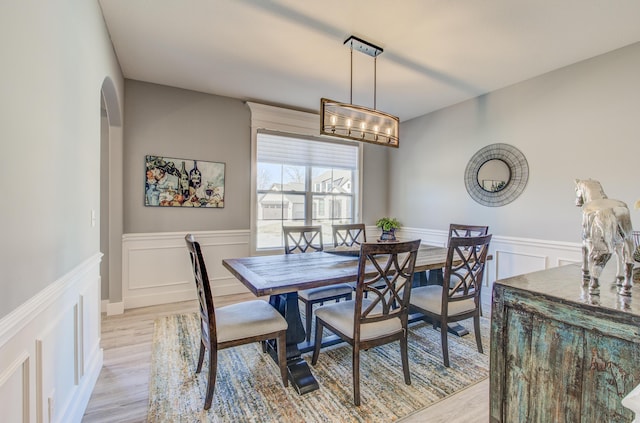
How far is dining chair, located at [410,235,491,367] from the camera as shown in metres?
2.29

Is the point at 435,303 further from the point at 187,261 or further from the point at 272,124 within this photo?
the point at 272,124

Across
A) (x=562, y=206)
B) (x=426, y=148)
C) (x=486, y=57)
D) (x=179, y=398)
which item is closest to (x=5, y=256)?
(x=179, y=398)

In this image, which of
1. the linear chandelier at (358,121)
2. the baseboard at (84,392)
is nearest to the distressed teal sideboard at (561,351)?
the linear chandelier at (358,121)

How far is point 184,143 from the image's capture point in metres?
3.78

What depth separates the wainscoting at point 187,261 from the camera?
341cm

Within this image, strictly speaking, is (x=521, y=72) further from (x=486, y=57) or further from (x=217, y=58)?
(x=217, y=58)

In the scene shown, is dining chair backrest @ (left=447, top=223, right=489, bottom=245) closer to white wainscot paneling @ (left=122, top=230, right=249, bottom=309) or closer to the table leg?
the table leg

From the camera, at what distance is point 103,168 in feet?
11.0

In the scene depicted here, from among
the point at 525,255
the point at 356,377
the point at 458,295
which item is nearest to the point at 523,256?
Result: the point at 525,255

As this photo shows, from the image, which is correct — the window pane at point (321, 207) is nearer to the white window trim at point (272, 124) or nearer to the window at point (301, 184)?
the window at point (301, 184)

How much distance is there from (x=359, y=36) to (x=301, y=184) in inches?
97.0

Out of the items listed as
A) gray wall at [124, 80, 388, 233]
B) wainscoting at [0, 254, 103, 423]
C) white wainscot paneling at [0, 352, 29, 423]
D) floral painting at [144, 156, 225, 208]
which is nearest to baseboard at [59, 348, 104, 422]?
wainscoting at [0, 254, 103, 423]

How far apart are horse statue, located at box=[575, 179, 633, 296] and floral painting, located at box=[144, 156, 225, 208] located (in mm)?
3754

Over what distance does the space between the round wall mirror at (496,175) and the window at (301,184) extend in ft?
6.10
